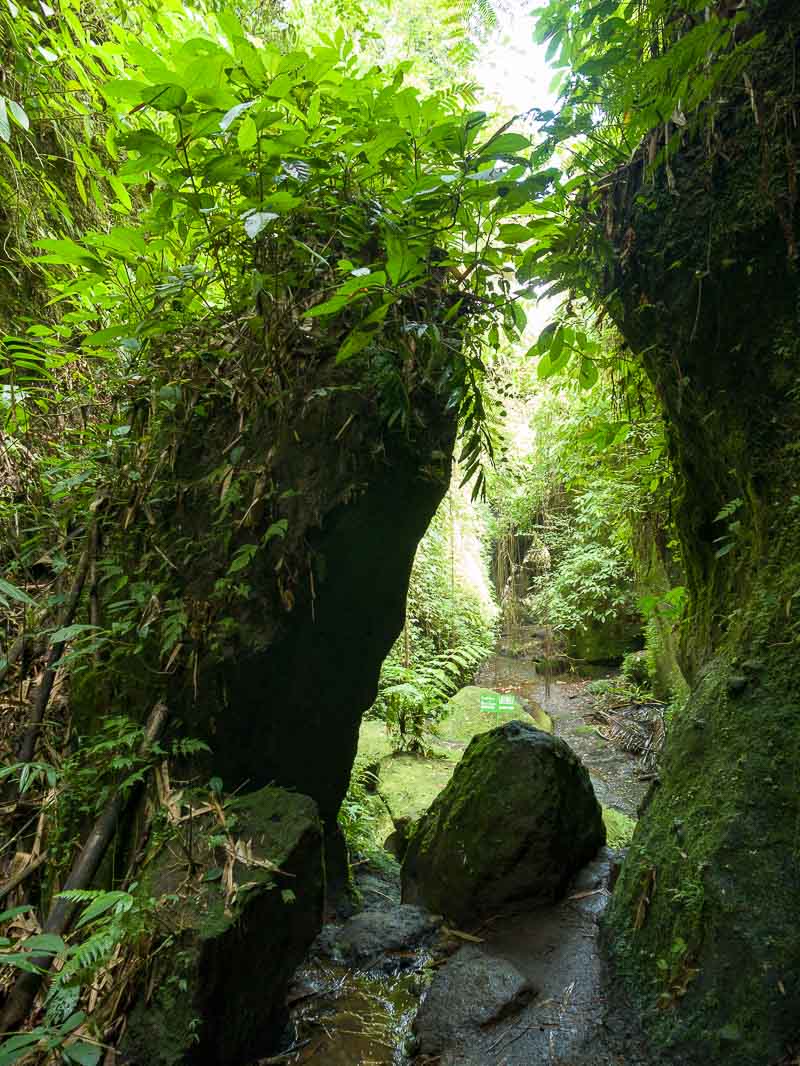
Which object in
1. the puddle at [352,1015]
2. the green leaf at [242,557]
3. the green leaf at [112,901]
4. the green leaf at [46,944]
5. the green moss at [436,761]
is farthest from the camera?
the green moss at [436,761]

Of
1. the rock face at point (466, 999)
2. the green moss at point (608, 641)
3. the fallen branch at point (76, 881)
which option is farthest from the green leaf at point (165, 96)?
the green moss at point (608, 641)

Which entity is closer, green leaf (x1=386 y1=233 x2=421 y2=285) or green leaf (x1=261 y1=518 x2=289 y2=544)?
green leaf (x1=386 y1=233 x2=421 y2=285)

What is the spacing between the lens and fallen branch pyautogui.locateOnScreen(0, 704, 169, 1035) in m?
1.89

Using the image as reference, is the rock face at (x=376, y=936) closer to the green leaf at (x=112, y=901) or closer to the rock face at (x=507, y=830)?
the rock face at (x=507, y=830)

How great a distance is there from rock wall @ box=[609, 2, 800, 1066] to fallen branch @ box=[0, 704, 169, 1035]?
2.30 m

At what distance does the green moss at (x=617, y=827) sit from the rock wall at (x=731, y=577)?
74.2 inches

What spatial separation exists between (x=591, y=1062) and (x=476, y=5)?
5206 millimetres

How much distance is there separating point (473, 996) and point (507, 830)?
94 cm

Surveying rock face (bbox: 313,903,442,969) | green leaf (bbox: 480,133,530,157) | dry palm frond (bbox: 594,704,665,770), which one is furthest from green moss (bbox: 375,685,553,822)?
green leaf (bbox: 480,133,530,157)

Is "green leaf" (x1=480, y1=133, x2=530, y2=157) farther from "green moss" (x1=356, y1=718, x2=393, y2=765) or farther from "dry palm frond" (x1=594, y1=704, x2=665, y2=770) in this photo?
"dry palm frond" (x1=594, y1=704, x2=665, y2=770)

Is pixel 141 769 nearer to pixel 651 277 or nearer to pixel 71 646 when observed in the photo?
pixel 71 646

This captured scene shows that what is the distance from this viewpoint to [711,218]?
2805 mm

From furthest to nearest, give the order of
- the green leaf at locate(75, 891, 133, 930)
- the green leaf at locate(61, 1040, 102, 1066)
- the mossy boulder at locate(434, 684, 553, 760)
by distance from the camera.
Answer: the mossy boulder at locate(434, 684, 553, 760) < the green leaf at locate(75, 891, 133, 930) < the green leaf at locate(61, 1040, 102, 1066)

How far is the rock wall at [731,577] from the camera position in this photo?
201 cm
